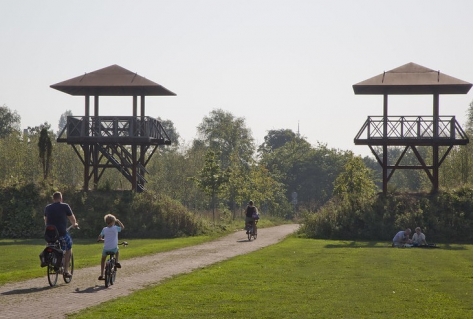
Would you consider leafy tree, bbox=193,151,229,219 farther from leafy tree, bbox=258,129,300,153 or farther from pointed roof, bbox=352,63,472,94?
leafy tree, bbox=258,129,300,153

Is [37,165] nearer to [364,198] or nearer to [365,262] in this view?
[364,198]

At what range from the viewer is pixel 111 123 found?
4759 centimetres

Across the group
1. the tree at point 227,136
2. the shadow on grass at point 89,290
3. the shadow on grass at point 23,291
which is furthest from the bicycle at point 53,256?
the tree at point 227,136

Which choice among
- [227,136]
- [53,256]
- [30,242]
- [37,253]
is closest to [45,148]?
[30,242]

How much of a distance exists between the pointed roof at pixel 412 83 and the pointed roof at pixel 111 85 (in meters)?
11.7

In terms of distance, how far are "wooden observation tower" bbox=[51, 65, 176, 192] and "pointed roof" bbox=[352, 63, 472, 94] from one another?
11820mm

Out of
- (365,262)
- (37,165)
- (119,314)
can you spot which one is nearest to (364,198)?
(365,262)

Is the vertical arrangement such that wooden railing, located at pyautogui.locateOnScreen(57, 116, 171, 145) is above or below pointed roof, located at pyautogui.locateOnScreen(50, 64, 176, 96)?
below

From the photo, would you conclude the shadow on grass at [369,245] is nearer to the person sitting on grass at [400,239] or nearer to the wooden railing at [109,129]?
the person sitting on grass at [400,239]

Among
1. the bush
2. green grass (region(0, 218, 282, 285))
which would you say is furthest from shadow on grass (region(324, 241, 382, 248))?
green grass (region(0, 218, 282, 285))

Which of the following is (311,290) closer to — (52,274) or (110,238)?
(110,238)

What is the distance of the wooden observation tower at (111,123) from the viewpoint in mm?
47219

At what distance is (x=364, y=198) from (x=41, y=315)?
105 ft

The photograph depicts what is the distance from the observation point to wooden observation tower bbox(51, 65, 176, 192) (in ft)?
155
